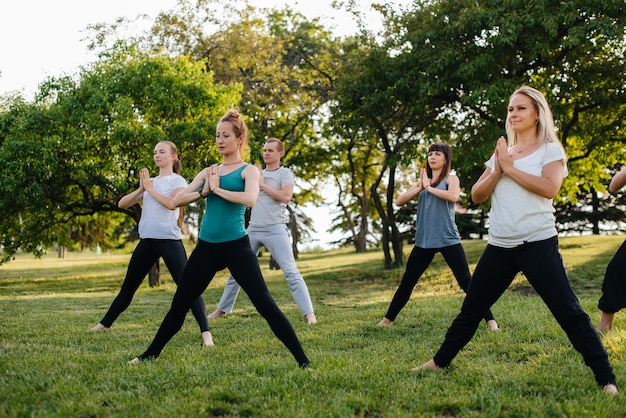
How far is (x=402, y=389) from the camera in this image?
4.39 metres

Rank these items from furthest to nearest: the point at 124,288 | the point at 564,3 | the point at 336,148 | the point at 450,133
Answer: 1. the point at 336,148
2. the point at 450,133
3. the point at 564,3
4. the point at 124,288

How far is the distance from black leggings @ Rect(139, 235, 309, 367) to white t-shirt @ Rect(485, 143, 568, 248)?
6.07 ft

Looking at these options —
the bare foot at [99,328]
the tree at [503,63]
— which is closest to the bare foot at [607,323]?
the bare foot at [99,328]

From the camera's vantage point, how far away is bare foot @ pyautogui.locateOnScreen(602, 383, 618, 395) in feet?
13.8

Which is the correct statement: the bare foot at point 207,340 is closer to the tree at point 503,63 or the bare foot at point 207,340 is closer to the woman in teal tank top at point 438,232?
the woman in teal tank top at point 438,232

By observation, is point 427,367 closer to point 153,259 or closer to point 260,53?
point 153,259

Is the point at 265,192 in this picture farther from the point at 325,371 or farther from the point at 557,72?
the point at 557,72

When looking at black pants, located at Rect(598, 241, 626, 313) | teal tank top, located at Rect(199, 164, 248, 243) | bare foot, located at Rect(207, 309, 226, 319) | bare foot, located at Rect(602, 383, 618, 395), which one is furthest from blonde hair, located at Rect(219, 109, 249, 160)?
bare foot, located at Rect(207, 309, 226, 319)

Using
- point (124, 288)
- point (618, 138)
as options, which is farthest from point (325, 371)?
point (618, 138)

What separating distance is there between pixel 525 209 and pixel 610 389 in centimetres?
138

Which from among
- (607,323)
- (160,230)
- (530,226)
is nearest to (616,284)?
(607,323)

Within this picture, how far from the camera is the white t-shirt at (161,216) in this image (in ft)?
23.0

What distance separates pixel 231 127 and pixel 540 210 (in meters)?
2.59

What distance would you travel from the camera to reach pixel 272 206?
820cm
